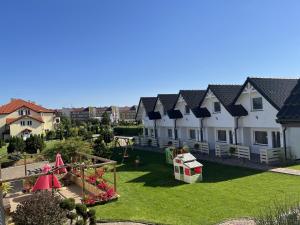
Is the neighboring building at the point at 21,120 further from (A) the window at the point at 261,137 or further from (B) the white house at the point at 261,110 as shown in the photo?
(A) the window at the point at 261,137

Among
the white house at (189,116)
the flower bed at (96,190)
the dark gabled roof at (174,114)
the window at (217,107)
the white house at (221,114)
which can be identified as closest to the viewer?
the flower bed at (96,190)

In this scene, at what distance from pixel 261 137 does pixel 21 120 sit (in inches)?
2097

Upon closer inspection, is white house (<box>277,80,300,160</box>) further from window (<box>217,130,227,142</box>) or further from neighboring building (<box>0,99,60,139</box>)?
neighboring building (<box>0,99,60,139</box>)

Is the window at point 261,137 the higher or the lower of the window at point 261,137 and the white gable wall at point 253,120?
the lower

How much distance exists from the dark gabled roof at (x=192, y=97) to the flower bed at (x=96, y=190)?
16.4 meters

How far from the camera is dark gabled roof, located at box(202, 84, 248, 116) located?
25875 mm

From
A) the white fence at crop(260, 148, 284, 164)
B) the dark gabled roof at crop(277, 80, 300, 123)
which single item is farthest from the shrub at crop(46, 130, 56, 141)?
the dark gabled roof at crop(277, 80, 300, 123)

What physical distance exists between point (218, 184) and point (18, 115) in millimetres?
60112

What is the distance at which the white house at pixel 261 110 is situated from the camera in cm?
2300

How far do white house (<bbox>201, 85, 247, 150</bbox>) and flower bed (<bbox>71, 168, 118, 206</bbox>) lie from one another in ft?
43.6

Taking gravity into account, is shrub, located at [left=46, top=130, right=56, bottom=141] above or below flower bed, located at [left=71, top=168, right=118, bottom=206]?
above

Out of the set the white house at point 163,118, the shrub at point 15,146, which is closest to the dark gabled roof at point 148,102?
the white house at point 163,118

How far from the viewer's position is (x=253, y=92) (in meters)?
24.8

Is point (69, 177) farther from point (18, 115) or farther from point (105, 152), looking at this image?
point (18, 115)
